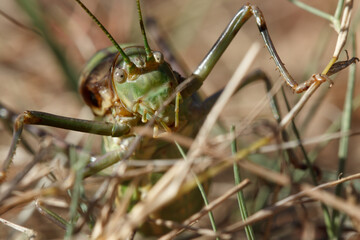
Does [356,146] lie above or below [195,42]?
below

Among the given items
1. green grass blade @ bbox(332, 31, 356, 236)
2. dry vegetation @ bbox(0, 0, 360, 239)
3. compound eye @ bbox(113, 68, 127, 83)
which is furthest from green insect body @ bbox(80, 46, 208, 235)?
green grass blade @ bbox(332, 31, 356, 236)

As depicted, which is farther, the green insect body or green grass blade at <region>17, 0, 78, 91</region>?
green grass blade at <region>17, 0, 78, 91</region>

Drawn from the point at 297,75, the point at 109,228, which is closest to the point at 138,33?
the point at 297,75

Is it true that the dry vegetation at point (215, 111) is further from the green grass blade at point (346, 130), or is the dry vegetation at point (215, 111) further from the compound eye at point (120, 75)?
the compound eye at point (120, 75)

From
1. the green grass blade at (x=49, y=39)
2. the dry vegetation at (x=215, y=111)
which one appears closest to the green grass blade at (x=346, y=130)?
the dry vegetation at (x=215, y=111)

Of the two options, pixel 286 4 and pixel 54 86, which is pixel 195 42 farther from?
pixel 54 86

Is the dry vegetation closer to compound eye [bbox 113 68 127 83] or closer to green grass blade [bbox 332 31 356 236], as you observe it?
green grass blade [bbox 332 31 356 236]
